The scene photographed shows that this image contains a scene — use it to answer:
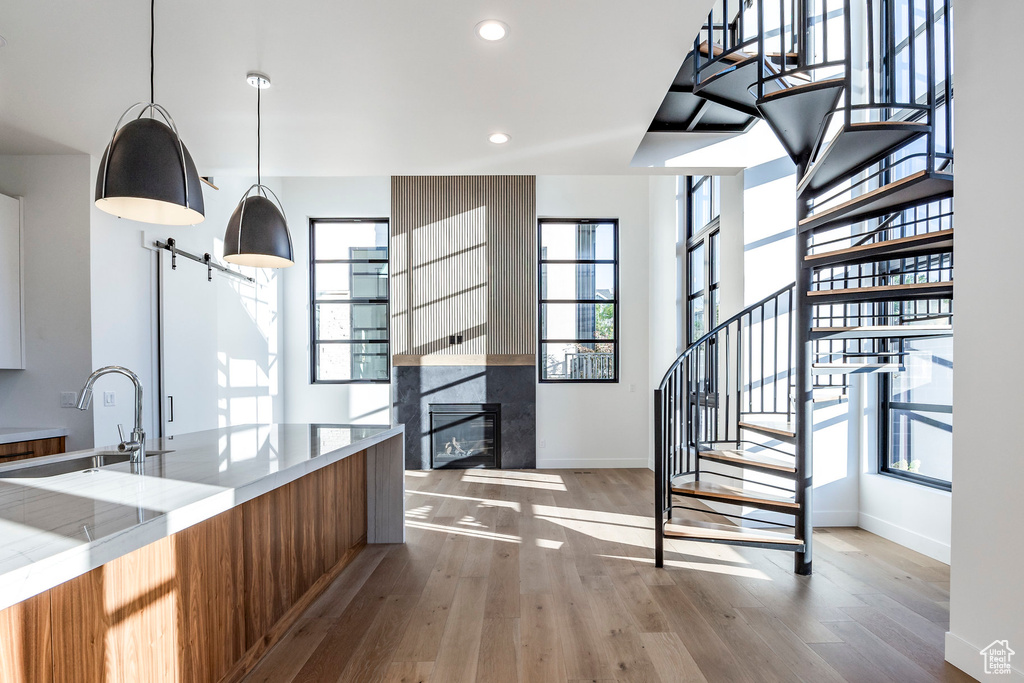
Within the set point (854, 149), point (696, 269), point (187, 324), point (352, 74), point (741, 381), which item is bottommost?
point (741, 381)

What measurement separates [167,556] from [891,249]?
3340 millimetres

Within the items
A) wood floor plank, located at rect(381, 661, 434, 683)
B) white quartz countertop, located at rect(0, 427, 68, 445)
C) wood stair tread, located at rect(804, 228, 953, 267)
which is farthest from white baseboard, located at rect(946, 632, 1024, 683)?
white quartz countertop, located at rect(0, 427, 68, 445)

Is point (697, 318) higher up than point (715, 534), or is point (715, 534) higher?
point (697, 318)

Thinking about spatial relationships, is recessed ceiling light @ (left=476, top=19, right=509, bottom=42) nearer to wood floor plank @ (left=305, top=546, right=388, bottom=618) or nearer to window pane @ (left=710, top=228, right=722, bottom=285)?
wood floor plank @ (left=305, top=546, right=388, bottom=618)

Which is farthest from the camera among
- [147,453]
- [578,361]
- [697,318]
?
[578,361]

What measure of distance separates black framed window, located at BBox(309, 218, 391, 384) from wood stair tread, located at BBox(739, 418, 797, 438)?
485cm

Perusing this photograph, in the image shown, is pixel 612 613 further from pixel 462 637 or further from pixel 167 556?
pixel 167 556

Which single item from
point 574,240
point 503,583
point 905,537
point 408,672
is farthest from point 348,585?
point 574,240

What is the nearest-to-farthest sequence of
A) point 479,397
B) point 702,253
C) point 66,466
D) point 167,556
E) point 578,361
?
point 167,556 → point 66,466 → point 702,253 → point 479,397 → point 578,361

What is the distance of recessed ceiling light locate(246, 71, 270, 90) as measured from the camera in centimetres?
285

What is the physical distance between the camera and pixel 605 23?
8.02 ft

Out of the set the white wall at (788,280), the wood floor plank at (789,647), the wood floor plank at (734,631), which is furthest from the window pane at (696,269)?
the wood floor plank at (789,647)

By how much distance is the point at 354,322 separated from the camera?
748 cm

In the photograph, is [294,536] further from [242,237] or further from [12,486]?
[242,237]
